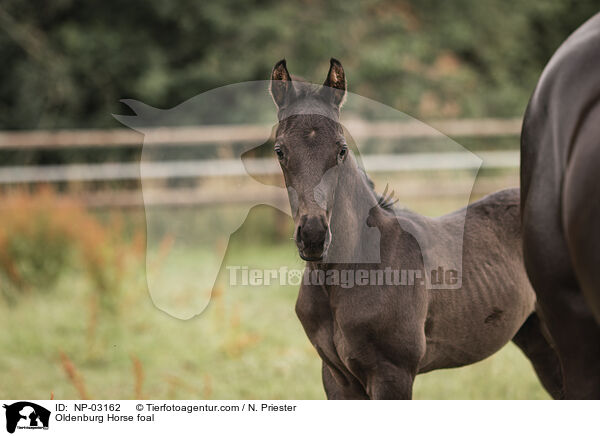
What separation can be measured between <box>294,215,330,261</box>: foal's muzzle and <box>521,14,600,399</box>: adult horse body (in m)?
0.67

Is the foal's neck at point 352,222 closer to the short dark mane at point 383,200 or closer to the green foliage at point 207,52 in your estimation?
the short dark mane at point 383,200

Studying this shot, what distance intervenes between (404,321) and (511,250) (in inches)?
29.4

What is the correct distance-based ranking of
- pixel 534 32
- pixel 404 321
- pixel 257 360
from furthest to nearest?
pixel 534 32 < pixel 257 360 < pixel 404 321

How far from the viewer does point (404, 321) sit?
2354mm

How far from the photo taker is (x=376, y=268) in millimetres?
2424

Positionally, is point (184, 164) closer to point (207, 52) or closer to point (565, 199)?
point (207, 52)

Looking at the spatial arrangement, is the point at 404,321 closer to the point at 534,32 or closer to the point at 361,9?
the point at 361,9

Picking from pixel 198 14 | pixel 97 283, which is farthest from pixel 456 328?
pixel 198 14

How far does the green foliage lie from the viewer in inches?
479
